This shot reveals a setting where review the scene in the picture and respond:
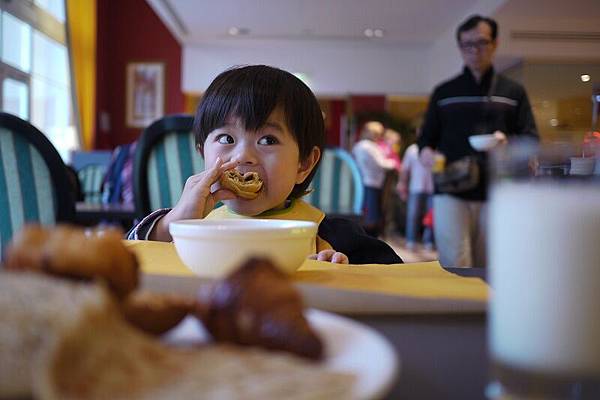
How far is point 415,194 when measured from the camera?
23.5ft

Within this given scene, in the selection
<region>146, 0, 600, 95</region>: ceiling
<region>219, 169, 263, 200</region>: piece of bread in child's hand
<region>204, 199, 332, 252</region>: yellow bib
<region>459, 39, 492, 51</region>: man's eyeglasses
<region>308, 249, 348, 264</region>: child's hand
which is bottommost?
<region>308, 249, 348, 264</region>: child's hand

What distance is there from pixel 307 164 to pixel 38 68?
628 centimetres

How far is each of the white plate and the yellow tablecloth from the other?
12 centimetres

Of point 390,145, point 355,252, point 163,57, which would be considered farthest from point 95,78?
point 355,252

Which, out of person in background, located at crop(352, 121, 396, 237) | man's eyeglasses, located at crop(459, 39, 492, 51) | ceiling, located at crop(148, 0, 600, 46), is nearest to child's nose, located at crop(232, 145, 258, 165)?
man's eyeglasses, located at crop(459, 39, 492, 51)

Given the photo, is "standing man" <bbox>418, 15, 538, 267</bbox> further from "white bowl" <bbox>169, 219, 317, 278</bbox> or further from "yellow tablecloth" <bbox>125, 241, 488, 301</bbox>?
"white bowl" <bbox>169, 219, 317, 278</bbox>

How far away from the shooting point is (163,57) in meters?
9.19

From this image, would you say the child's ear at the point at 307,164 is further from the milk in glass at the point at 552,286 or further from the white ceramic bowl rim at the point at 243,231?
the milk in glass at the point at 552,286

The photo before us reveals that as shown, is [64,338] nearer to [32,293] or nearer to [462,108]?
[32,293]

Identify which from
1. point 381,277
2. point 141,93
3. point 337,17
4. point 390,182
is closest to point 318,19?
point 337,17

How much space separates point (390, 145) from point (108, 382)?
8.44 meters

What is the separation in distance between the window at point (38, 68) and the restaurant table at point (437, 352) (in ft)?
19.5

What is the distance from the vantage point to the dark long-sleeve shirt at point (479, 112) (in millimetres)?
2646

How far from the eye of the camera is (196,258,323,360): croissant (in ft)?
1.03
